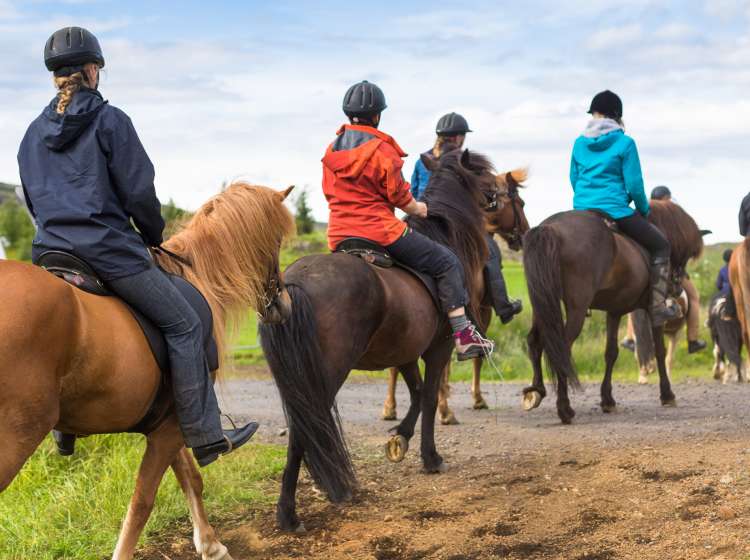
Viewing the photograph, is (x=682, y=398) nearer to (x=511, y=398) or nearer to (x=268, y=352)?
(x=511, y=398)

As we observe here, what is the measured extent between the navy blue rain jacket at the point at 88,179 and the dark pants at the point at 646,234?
6821 millimetres

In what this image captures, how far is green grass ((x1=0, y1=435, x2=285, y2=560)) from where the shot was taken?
226 inches

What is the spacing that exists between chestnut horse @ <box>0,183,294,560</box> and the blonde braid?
0.86 metres

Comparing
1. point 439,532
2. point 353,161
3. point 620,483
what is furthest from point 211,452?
point 620,483

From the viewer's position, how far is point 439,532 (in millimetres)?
5852

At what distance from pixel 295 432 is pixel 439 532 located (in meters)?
1.14

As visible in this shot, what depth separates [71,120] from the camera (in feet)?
14.1

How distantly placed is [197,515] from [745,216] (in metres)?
7.67

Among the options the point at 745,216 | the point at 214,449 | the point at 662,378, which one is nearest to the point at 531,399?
the point at 662,378

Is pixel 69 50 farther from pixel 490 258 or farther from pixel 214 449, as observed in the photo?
pixel 490 258

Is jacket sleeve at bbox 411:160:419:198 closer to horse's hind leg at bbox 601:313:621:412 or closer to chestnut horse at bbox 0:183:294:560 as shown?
horse's hind leg at bbox 601:313:621:412

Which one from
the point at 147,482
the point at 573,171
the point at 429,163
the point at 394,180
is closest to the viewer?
the point at 147,482

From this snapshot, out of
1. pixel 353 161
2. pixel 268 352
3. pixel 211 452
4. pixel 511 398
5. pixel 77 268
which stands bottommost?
pixel 511 398

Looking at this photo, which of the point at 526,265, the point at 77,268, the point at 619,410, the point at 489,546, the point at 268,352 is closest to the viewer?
the point at 77,268
